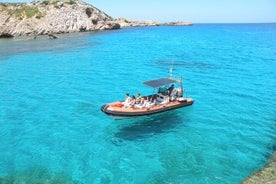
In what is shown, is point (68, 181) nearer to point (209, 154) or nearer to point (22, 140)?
point (22, 140)

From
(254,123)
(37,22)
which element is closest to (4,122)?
(254,123)

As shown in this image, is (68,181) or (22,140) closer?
(68,181)

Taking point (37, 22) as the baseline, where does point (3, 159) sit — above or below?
below

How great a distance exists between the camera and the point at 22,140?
21.9 meters

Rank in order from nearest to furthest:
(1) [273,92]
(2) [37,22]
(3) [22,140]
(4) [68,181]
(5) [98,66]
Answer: (4) [68,181] → (3) [22,140] → (1) [273,92] → (5) [98,66] → (2) [37,22]

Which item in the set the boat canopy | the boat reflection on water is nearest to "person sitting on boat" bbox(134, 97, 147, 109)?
the boat reflection on water

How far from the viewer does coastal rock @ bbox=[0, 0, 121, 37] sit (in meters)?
106

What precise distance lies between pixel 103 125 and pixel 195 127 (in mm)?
7697

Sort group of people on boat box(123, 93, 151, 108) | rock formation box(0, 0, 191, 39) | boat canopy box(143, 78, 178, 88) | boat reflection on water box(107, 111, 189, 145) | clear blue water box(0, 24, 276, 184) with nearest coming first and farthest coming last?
clear blue water box(0, 24, 276, 184)
boat reflection on water box(107, 111, 189, 145)
group of people on boat box(123, 93, 151, 108)
boat canopy box(143, 78, 178, 88)
rock formation box(0, 0, 191, 39)

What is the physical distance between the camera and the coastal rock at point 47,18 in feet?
348

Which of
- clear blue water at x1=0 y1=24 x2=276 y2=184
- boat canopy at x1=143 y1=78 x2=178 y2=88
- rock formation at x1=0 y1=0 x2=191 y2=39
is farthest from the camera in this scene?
rock formation at x1=0 y1=0 x2=191 y2=39

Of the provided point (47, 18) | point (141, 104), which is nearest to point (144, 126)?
point (141, 104)

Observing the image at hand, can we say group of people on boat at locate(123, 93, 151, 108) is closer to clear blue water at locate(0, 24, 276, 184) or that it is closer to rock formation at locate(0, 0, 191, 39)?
clear blue water at locate(0, 24, 276, 184)

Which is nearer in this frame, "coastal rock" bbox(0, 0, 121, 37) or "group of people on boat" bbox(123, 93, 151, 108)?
"group of people on boat" bbox(123, 93, 151, 108)
